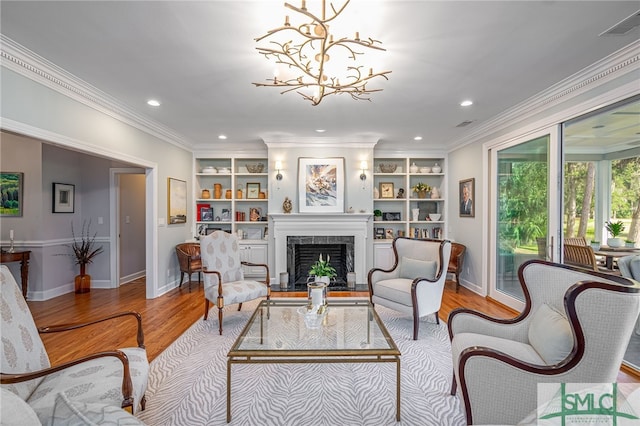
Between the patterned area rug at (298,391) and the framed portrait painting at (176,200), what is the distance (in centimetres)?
263

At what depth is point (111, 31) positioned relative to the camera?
221cm

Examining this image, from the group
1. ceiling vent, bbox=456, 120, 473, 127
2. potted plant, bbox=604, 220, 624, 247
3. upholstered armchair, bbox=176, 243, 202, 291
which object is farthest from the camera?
upholstered armchair, bbox=176, 243, 202, 291

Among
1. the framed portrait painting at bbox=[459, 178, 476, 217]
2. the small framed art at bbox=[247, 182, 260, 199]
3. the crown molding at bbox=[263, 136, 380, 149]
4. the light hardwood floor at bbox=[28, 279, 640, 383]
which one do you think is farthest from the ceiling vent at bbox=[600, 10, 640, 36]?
the small framed art at bbox=[247, 182, 260, 199]

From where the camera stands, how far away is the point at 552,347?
1.57 m

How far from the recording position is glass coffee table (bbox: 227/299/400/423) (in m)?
1.98

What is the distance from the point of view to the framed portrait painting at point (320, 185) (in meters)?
5.43

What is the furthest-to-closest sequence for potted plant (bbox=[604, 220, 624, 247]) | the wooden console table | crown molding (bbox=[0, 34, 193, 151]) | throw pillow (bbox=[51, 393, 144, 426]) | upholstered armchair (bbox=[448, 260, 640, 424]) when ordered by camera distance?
1. the wooden console table
2. potted plant (bbox=[604, 220, 624, 247])
3. crown molding (bbox=[0, 34, 193, 151])
4. upholstered armchair (bbox=[448, 260, 640, 424])
5. throw pillow (bbox=[51, 393, 144, 426])

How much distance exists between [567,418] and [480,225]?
4.05m

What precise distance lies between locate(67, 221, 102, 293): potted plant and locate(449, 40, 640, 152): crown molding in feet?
21.2

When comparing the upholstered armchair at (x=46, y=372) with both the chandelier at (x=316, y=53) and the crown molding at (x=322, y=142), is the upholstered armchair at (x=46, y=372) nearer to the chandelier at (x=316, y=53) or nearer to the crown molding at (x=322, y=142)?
the chandelier at (x=316, y=53)

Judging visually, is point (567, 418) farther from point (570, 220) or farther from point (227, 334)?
point (570, 220)

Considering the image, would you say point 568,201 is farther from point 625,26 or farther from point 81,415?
point 81,415

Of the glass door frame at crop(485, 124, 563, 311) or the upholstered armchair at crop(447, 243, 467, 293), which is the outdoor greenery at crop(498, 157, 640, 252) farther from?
the upholstered armchair at crop(447, 243, 467, 293)

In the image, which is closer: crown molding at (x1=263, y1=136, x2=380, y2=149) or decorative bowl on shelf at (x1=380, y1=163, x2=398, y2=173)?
crown molding at (x1=263, y1=136, x2=380, y2=149)
